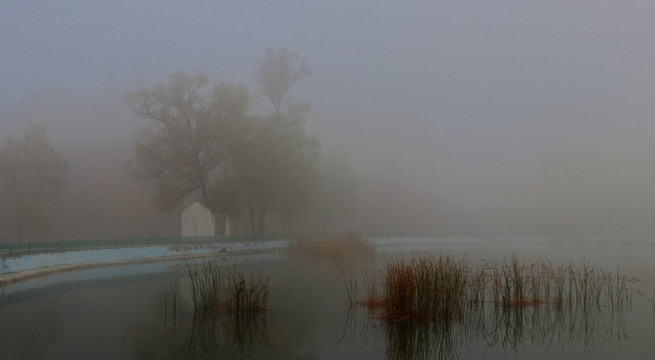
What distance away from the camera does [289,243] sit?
3522 cm

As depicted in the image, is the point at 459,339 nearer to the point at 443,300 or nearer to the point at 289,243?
the point at 443,300

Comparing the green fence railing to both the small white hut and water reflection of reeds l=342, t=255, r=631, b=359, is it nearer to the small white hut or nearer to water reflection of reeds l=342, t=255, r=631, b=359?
the small white hut

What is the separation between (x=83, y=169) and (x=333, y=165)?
2319 centimetres

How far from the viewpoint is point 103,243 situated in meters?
24.8

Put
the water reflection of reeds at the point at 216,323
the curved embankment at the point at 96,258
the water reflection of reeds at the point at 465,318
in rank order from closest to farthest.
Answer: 1. the water reflection of reeds at the point at 216,323
2. the water reflection of reeds at the point at 465,318
3. the curved embankment at the point at 96,258

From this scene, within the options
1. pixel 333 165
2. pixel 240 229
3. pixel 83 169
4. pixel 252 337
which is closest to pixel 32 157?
pixel 83 169

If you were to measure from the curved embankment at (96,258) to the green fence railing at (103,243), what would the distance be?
1.47 feet

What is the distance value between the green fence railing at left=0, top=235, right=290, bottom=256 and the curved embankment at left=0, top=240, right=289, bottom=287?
45 centimetres

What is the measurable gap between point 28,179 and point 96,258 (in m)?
12.6

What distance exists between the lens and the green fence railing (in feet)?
65.6

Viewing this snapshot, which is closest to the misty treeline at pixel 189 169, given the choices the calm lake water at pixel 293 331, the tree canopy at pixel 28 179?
the tree canopy at pixel 28 179

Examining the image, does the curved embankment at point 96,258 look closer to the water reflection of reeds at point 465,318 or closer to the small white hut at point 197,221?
the small white hut at point 197,221

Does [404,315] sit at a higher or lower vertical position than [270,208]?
lower

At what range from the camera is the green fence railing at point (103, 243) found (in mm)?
20000
